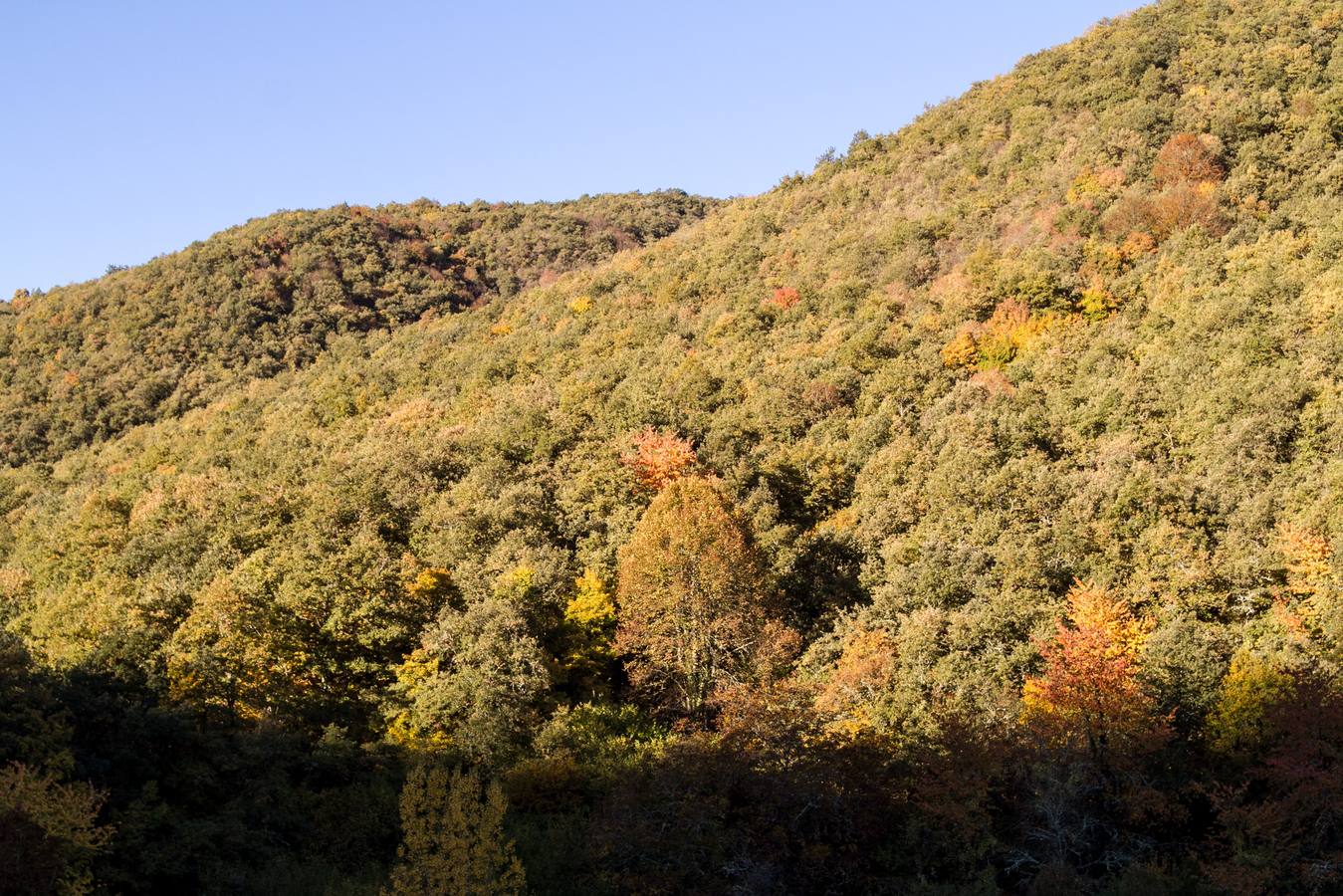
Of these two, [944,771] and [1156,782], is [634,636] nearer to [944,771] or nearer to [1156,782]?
[944,771]

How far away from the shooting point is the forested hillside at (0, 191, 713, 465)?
9362 cm

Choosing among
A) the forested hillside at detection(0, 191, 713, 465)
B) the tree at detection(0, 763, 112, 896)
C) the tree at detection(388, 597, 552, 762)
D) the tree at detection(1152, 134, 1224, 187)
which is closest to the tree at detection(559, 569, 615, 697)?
the tree at detection(388, 597, 552, 762)

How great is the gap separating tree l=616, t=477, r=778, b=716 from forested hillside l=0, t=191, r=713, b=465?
223 ft

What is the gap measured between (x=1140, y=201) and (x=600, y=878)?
5709 cm

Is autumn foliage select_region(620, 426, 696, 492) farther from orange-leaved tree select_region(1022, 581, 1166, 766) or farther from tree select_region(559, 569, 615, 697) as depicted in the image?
orange-leaved tree select_region(1022, 581, 1166, 766)

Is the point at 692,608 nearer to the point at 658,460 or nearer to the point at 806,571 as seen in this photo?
the point at 806,571

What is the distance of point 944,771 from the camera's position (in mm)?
27516

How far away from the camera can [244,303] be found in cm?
10800

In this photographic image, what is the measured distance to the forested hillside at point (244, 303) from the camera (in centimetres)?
9362

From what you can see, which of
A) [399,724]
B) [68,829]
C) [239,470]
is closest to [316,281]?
[239,470]

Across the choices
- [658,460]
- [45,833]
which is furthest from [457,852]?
[658,460]

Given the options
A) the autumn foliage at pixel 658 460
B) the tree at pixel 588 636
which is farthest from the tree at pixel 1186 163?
the tree at pixel 588 636

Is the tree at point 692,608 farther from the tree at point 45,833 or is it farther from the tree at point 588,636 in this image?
the tree at point 45,833

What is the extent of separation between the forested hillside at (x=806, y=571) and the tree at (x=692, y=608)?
198 millimetres
